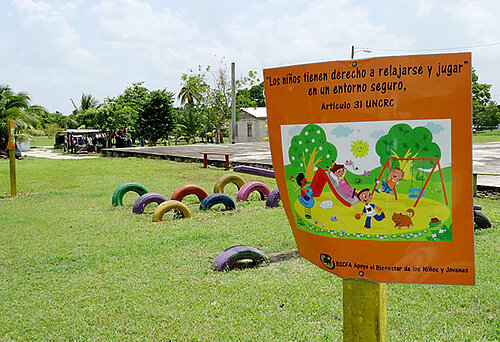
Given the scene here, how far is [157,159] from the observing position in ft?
73.4

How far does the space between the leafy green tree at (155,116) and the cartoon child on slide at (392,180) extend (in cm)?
3276

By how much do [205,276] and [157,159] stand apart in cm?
1804

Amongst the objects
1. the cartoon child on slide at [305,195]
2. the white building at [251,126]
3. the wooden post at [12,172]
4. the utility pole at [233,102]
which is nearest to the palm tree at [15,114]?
the utility pole at [233,102]

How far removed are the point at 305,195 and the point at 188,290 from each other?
2969mm

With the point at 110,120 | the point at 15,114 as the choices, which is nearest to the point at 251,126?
the point at 110,120

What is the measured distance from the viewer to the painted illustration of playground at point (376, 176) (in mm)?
1560

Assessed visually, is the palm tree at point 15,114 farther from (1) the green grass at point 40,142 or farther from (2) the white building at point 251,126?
(2) the white building at point 251,126

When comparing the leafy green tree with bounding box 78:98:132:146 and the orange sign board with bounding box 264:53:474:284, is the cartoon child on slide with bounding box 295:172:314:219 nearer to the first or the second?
the orange sign board with bounding box 264:53:474:284

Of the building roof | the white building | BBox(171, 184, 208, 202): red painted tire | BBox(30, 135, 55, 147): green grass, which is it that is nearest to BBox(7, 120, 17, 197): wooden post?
BBox(171, 184, 208, 202): red painted tire

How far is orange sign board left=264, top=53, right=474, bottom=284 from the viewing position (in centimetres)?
153

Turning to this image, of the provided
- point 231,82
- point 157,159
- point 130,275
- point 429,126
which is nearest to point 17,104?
point 157,159

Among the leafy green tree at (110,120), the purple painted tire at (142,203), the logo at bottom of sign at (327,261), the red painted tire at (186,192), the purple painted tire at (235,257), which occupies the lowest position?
the purple painted tire at (235,257)

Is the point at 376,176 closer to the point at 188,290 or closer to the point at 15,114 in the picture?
the point at 188,290

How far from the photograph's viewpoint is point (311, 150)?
67.1 inches
